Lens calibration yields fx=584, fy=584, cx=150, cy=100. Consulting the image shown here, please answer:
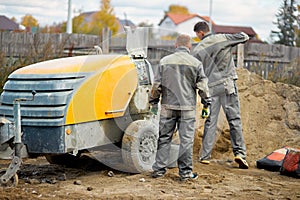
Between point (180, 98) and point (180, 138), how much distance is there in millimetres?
544

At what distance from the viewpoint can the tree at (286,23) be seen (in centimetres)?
2609

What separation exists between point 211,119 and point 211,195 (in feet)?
7.70

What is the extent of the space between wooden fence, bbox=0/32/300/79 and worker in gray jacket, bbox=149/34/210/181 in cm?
450

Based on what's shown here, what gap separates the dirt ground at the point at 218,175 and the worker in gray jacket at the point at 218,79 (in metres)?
0.38

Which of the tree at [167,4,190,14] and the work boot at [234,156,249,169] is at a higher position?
the tree at [167,4,190,14]

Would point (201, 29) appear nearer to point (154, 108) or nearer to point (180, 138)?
point (154, 108)

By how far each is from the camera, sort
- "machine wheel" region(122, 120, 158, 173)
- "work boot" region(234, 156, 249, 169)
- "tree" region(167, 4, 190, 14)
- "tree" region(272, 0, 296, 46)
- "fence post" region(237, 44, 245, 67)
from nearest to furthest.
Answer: "machine wheel" region(122, 120, 158, 173) → "work boot" region(234, 156, 249, 169) → "fence post" region(237, 44, 245, 67) → "tree" region(272, 0, 296, 46) → "tree" region(167, 4, 190, 14)

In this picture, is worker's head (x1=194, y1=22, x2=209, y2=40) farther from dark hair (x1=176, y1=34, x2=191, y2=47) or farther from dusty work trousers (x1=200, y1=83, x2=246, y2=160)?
dark hair (x1=176, y1=34, x2=191, y2=47)

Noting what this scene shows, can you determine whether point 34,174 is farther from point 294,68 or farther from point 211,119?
point 294,68

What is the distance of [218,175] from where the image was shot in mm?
8203

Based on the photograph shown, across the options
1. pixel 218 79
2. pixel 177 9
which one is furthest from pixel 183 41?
pixel 177 9

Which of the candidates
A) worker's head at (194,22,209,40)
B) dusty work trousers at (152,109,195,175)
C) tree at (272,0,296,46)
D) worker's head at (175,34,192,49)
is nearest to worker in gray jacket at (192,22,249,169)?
worker's head at (194,22,209,40)

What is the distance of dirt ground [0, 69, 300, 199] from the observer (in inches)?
274

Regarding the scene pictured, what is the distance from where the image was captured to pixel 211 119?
9.15m
